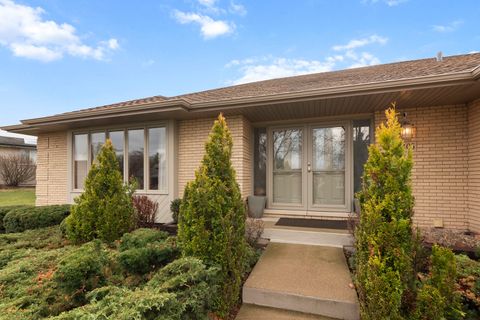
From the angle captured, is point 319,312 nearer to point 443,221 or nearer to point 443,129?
point 443,221

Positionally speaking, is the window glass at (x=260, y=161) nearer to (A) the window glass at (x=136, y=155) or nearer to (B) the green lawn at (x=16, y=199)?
(A) the window glass at (x=136, y=155)

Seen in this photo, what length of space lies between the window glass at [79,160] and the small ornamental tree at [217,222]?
5.57 meters

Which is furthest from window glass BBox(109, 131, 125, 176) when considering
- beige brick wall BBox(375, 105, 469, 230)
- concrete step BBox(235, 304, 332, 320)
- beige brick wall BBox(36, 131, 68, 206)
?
beige brick wall BBox(375, 105, 469, 230)

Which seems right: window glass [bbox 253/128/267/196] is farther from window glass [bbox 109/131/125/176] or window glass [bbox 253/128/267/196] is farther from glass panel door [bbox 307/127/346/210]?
window glass [bbox 109/131/125/176]

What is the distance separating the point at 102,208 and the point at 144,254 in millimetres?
1801

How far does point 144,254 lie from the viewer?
115 inches

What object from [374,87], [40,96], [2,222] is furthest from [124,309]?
[40,96]

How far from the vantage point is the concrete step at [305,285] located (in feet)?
8.47

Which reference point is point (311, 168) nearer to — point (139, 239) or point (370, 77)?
point (370, 77)

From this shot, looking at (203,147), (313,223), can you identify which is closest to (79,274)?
(203,147)

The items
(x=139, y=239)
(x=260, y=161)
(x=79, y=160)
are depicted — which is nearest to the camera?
(x=139, y=239)

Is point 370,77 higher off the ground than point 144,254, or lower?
higher

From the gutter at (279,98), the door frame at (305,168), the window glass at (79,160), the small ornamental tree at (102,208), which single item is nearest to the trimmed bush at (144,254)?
the small ornamental tree at (102,208)

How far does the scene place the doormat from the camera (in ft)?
15.2
